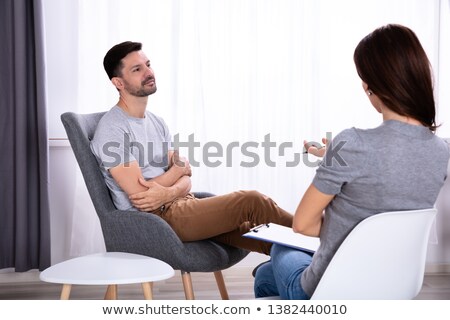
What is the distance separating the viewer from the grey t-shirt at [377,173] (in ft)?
4.28

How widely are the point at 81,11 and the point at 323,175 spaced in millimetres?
2434

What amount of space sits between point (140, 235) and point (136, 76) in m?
0.78

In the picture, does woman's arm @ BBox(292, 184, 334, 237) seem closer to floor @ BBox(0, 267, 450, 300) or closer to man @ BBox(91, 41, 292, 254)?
man @ BBox(91, 41, 292, 254)

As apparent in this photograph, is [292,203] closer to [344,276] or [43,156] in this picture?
[43,156]

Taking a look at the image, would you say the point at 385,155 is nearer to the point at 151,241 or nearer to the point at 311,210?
the point at 311,210

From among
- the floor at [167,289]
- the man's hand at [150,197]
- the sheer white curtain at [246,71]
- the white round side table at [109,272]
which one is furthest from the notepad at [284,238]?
the sheer white curtain at [246,71]

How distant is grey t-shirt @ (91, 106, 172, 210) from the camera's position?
7.54ft

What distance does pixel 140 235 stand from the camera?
7.11ft

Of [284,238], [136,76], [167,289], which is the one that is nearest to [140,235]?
[284,238]

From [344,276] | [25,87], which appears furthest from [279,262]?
[25,87]

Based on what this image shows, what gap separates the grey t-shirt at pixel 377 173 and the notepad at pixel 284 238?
0.26 metres
